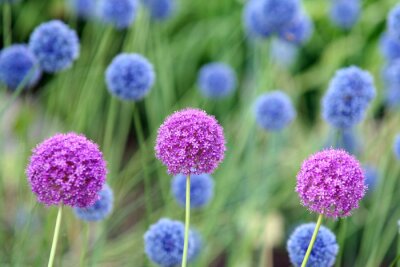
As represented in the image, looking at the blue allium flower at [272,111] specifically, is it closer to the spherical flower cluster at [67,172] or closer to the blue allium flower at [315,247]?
the blue allium flower at [315,247]

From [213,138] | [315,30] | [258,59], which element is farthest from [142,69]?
[315,30]

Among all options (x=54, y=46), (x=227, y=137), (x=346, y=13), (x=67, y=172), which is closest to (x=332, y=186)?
(x=67, y=172)

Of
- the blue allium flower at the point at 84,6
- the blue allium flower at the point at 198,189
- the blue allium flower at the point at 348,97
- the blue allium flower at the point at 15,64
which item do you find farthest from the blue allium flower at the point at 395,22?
the blue allium flower at the point at 84,6

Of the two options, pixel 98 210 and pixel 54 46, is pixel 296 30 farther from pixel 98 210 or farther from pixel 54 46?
pixel 98 210

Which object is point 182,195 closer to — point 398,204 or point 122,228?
point 398,204

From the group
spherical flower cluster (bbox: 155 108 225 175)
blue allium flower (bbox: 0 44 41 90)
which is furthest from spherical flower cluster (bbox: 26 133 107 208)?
blue allium flower (bbox: 0 44 41 90)

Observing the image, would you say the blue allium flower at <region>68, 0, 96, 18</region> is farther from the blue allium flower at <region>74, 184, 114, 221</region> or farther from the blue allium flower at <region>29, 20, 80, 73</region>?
the blue allium flower at <region>74, 184, 114, 221</region>
